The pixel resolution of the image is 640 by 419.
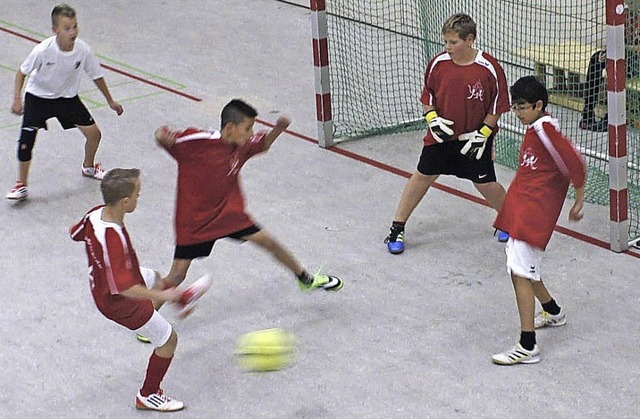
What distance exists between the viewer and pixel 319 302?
7.17 metres

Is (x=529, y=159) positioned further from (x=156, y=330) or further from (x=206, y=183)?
(x=156, y=330)

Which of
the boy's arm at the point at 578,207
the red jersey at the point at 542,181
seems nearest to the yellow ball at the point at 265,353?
the red jersey at the point at 542,181

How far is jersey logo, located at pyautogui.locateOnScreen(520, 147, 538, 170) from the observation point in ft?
20.3

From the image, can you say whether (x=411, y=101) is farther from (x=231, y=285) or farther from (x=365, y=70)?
(x=231, y=285)

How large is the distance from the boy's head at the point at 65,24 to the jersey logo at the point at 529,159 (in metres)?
3.77

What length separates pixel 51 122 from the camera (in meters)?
10.6

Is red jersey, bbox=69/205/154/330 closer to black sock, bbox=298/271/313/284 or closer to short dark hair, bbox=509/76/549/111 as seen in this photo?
black sock, bbox=298/271/313/284

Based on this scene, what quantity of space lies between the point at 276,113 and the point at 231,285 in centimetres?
347

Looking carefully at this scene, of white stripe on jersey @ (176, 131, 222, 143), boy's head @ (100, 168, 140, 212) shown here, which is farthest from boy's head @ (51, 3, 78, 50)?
boy's head @ (100, 168, 140, 212)

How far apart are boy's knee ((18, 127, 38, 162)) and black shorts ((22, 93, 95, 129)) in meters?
0.05

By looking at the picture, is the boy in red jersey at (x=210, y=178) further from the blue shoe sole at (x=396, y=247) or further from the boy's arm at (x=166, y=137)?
the blue shoe sole at (x=396, y=247)

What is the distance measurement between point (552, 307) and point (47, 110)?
4.26 m

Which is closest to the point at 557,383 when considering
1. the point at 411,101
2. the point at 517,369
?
the point at 517,369

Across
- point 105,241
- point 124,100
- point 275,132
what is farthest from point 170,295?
point 124,100
